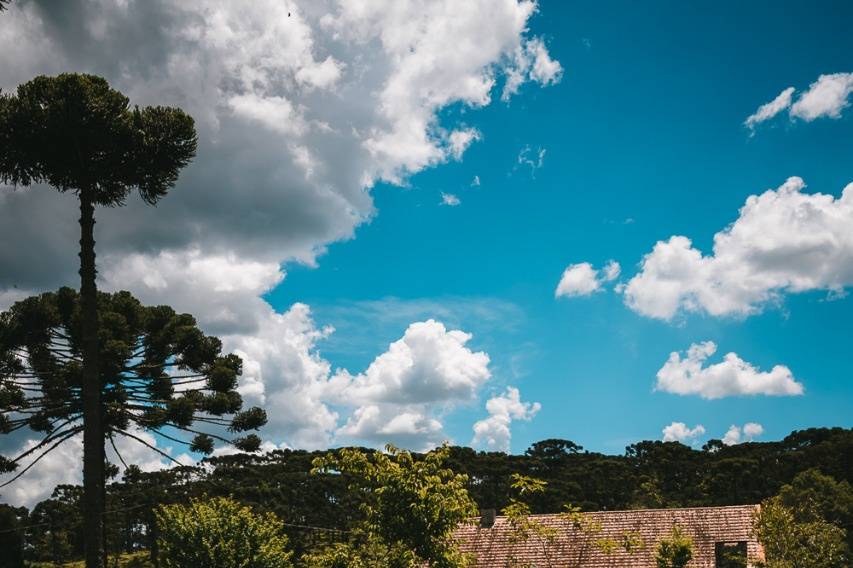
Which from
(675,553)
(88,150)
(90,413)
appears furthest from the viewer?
(675,553)

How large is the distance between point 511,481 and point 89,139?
67088 mm

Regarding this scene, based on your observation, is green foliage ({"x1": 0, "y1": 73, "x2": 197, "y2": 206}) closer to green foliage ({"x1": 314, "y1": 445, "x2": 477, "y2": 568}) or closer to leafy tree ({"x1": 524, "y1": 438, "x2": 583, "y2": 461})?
green foliage ({"x1": 314, "y1": 445, "x2": 477, "y2": 568})

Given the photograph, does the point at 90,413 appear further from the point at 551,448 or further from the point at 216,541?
the point at 551,448

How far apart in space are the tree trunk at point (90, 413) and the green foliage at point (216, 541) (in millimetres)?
6870

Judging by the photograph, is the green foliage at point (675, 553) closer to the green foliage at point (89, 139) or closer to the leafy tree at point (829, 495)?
the green foliage at point (89, 139)

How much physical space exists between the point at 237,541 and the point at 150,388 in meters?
5.30

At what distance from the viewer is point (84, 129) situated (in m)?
17.8

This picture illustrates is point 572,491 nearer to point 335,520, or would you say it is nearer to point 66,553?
point 335,520

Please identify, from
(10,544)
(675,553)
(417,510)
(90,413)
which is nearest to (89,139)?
(90,413)

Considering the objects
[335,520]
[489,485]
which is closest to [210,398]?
[335,520]

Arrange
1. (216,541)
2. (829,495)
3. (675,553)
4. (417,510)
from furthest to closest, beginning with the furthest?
(829,495), (216,541), (675,553), (417,510)

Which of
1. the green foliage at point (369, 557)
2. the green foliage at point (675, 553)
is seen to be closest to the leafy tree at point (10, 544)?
the green foliage at point (369, 557)

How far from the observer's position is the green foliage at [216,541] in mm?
22984

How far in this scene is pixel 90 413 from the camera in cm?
1628
